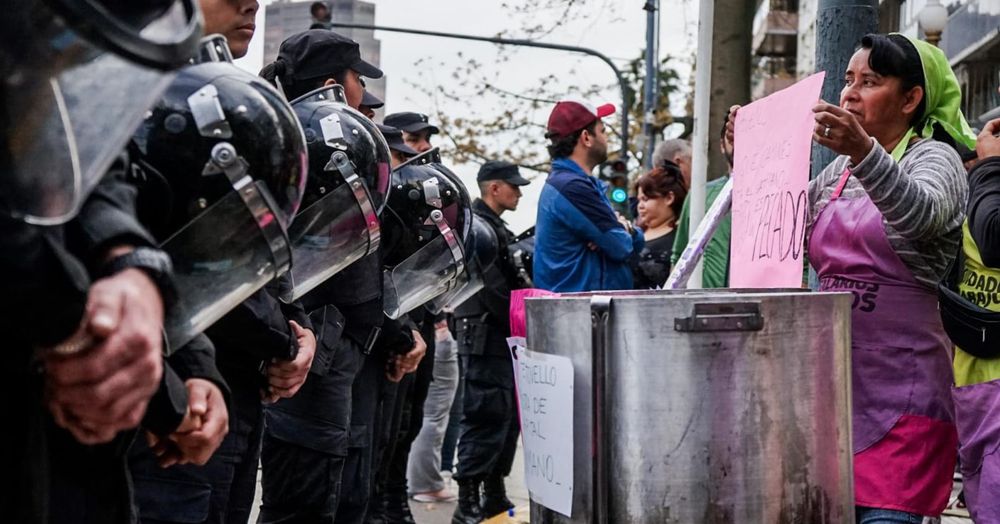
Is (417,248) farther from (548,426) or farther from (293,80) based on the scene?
(548,426)

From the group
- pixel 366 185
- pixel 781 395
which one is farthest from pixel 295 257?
pixel 781 395

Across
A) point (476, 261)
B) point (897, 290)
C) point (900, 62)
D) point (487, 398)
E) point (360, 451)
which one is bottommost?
point (487, 398)

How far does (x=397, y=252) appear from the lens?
4.94 meters

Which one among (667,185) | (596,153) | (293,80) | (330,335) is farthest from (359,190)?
(667,185)

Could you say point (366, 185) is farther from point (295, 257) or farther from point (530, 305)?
point (530, 305)

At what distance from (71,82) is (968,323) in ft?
8.31

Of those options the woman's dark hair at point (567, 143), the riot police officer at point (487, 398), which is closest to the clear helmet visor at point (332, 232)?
the woman's dark hair at point (567, 143)

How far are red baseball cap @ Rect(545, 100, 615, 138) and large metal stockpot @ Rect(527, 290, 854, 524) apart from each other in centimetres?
428

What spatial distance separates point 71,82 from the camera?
4.97 feet

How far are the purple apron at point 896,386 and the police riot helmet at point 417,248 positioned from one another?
1.94 metres

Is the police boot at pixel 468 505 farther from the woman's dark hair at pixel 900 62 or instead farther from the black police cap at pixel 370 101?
the woman's dark hair at pixel 900 62

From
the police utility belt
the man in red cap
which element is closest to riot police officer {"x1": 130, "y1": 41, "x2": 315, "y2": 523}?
the police utility belt

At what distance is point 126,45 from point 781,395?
5.73 feet

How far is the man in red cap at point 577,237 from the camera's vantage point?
6.56m
